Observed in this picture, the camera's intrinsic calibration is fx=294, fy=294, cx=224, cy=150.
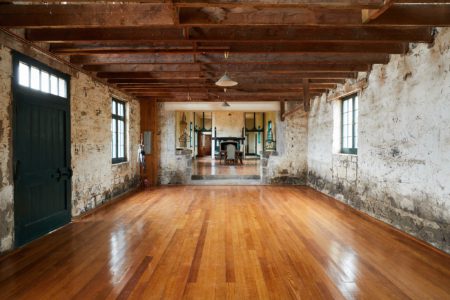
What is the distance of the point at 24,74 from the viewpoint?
3.97 m

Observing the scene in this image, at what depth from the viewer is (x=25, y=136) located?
155 inches

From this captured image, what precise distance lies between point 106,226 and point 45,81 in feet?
7.91

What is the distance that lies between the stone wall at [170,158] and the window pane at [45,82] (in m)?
4.92

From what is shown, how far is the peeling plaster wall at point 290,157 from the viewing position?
9336 millimetres

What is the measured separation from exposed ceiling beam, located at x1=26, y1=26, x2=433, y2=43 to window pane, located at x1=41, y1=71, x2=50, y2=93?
2.14 feet

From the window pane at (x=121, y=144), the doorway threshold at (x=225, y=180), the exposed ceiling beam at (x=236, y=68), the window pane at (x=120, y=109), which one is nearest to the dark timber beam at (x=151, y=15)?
the exposed ceiling beam at (x=236, y=68)

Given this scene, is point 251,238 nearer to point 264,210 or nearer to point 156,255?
point 156,255

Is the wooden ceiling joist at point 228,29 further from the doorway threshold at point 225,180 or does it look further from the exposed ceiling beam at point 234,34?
the doorway threshold at point 225,180

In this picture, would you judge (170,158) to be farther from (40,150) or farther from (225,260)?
(225,260)

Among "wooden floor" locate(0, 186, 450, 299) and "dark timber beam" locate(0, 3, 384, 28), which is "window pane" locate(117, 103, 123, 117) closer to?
"wooden floor" locate(0, 186, 450, 299)

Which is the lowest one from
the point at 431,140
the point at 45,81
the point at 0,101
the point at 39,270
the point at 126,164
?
the point at 39,270

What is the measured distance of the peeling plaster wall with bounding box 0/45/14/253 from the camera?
11.5ft

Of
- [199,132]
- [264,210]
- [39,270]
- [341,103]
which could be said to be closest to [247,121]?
[199,132]

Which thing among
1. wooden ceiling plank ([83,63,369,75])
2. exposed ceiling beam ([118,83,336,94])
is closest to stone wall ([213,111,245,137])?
exposed ceiling beam ([118,83,336,94])
